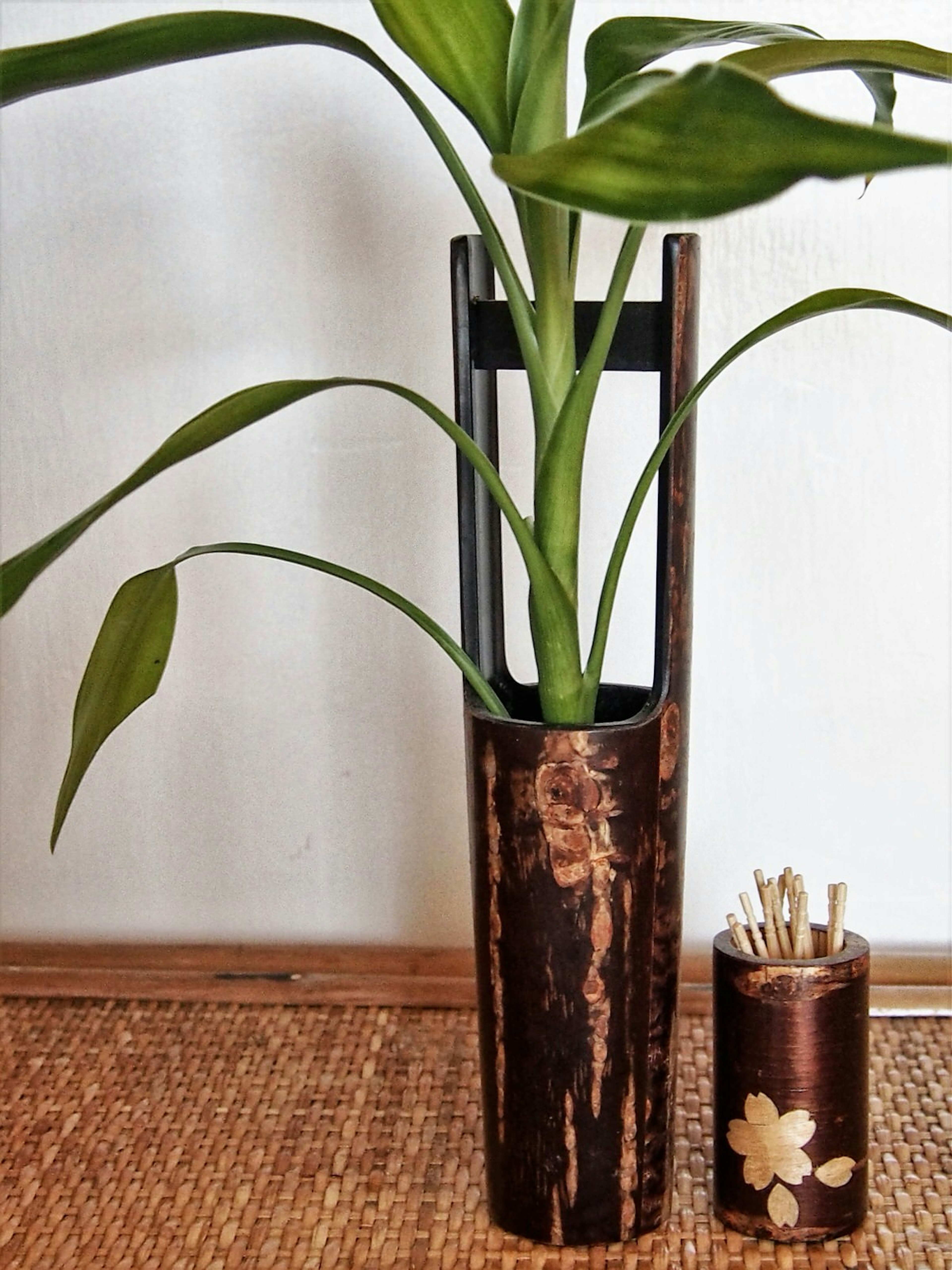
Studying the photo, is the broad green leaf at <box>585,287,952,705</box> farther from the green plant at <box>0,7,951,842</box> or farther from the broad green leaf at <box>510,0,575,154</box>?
the broad green leaf at <box>510,0,575,154</box>

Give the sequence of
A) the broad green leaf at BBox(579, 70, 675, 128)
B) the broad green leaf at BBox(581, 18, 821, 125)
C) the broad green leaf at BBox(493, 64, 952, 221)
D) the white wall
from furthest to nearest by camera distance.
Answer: the white wall
the broad green leaf at BBox(581, 18, 821, 125)
the broad green leaf at BBox(579, 70, 675, 128)
the broad green leaf at BBox(493, 64, 952, 221)

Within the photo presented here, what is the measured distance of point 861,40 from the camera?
62 centimetres

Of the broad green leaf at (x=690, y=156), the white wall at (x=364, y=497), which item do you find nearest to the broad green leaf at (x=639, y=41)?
the broad green leaf at (x=690, y=156)

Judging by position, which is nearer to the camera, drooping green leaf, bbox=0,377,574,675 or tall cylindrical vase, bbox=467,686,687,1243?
drooping green leaf, bbox=0,377,574,675

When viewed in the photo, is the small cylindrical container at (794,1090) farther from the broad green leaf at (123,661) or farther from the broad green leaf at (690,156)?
the broad green leaf at (690,156)

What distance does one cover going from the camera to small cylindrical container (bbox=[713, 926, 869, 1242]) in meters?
0.72

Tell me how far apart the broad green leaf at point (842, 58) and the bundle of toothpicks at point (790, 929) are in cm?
40

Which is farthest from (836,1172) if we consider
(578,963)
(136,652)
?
(136,652)

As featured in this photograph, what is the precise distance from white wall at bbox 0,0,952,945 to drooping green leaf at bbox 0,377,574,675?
1.15ft

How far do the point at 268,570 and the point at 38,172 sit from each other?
343 millimetres


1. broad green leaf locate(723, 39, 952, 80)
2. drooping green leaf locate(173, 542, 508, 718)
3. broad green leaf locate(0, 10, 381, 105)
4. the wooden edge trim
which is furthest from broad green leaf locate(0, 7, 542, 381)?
the wooden edge trim

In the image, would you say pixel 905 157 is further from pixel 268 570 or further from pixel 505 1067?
pixel 268 570

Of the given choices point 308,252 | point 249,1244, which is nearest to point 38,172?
point 308,252

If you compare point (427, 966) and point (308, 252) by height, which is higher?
point (308, 252)
